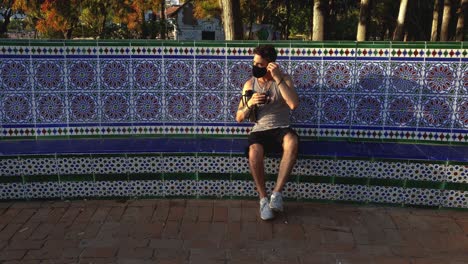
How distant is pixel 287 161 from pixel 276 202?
40 centimetres

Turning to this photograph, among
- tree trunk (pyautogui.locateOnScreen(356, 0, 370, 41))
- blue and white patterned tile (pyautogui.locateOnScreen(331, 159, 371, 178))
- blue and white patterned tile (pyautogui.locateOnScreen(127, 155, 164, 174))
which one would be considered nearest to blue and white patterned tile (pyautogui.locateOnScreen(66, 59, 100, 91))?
blue and white patterned tile (pyautogui.locateOnScreen(127, 155, 164, 174))

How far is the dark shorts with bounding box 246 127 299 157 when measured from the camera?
14.9ft

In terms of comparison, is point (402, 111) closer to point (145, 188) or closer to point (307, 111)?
point (307, 111)

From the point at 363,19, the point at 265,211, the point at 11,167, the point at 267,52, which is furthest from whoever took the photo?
the point at 363,19

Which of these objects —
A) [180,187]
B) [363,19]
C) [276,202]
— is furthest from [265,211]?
[363,19]

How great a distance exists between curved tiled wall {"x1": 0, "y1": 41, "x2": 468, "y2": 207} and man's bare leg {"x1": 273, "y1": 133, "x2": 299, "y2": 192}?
28 cm

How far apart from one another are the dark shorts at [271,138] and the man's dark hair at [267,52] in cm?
70

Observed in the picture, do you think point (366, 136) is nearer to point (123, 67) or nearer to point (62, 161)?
point (123, 67)

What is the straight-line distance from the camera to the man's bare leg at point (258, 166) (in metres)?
4.41

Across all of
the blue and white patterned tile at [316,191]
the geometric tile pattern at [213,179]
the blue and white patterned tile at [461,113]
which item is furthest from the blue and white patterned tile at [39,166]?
the blue and white patterned tile at [461,113]

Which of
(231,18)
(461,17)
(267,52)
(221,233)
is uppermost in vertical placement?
(461,17)

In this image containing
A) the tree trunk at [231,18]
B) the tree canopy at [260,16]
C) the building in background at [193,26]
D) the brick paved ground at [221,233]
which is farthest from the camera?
the building in background at [193,26]

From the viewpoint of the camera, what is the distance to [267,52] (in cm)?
444

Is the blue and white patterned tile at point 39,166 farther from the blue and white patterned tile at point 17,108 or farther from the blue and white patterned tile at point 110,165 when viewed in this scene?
the blue and white patterned tile at point 17,108
